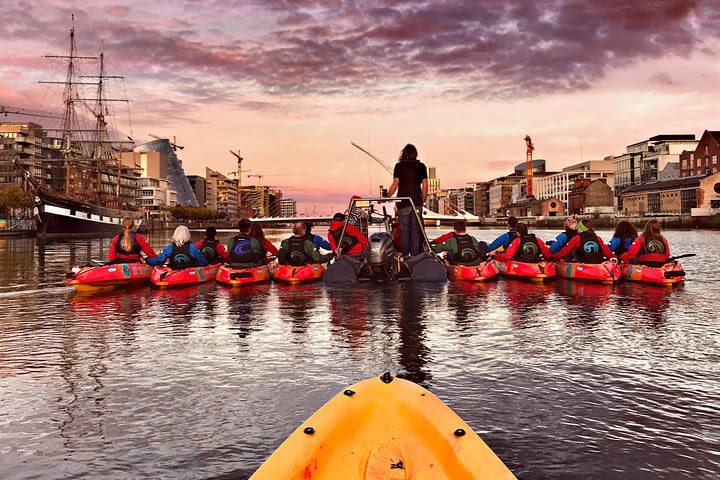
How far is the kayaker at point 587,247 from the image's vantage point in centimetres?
1994

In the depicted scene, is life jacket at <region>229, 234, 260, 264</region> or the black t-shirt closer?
the black t-shirt

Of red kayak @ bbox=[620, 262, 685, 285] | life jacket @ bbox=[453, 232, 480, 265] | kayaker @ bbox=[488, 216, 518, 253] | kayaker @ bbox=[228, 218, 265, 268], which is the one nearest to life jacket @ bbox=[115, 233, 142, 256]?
kayaker @ bbox=[228, 218, 265, 268]

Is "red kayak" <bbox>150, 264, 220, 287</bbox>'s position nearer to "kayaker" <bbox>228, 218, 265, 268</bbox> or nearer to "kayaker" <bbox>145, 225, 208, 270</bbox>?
"kayaker" <bbox>145, 225, 208, 270</bbox>

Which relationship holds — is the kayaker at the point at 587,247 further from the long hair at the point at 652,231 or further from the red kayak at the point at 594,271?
the long hair at the point at 652,231

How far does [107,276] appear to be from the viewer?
1900 cm

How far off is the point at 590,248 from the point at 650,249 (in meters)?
1.75

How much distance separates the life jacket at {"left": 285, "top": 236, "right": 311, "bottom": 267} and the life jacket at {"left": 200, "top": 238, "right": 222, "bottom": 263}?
3.09 metres

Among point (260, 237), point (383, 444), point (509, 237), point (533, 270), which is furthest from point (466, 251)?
point (383, 444)

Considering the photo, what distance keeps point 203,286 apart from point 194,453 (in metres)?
14.7

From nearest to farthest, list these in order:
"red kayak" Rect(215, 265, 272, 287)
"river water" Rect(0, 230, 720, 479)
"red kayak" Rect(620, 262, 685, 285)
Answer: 1. "river water" Rect(0, 230, 720, 479)
2. "red kayak" Rect(620, 262, 685, 285)
3. "red kayak" Rect(215, 265, 272, 287)

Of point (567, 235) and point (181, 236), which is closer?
point (181, 236)

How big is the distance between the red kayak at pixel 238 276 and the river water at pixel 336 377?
12.8 ft

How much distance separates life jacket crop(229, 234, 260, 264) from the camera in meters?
19.9

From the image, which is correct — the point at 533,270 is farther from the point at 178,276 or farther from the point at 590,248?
the point at 178,276
